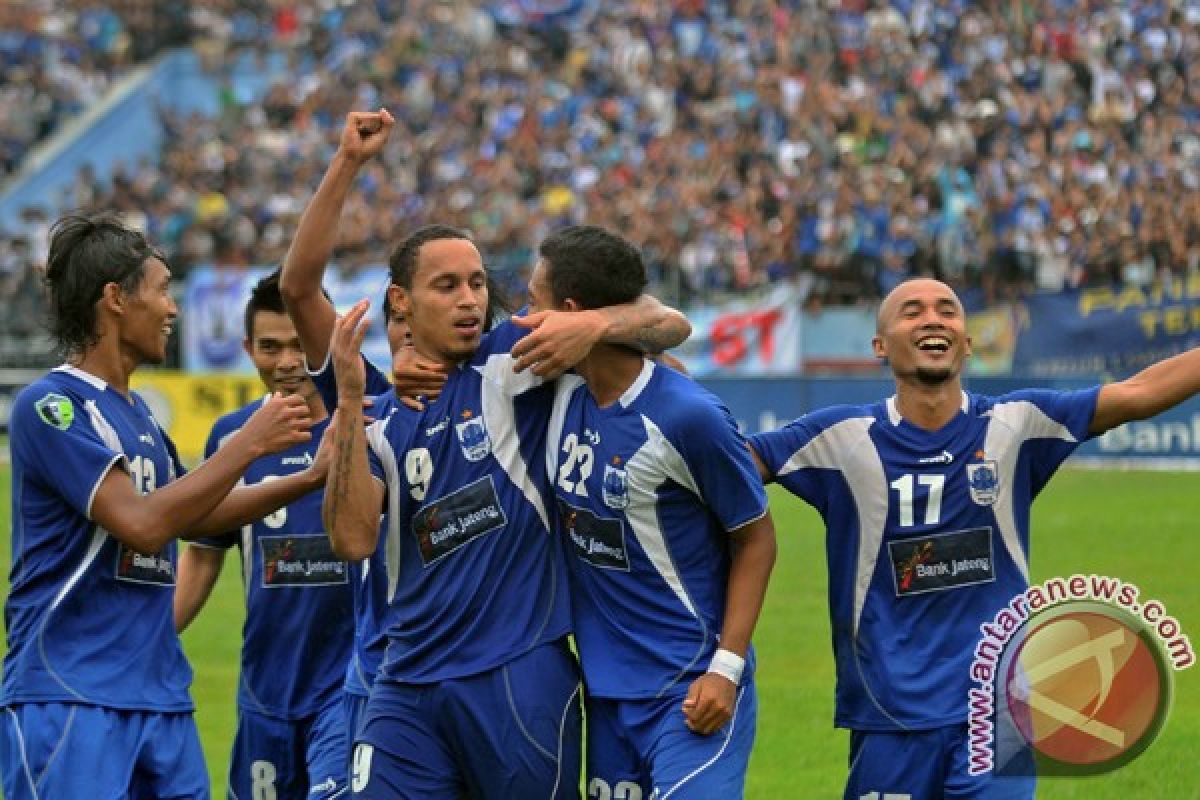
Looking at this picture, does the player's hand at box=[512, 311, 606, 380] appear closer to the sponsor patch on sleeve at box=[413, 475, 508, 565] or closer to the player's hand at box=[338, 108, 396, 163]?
the sponsor patch on sleeve at box=[413, 475, 508, 565]

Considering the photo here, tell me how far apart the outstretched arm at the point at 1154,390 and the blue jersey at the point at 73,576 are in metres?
3.10

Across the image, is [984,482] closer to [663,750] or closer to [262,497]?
[663,750]

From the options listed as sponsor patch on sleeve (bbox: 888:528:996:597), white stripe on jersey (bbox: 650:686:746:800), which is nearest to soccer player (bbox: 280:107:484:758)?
white stripe on jersey (bbox: 650:686:746:800)

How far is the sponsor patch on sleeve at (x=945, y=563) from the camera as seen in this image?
664 centimetres

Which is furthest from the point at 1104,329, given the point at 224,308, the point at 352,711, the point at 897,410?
the point at 352,711

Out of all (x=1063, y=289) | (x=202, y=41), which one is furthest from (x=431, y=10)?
(x=1063, y=289)

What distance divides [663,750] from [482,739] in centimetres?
57

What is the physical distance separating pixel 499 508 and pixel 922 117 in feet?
81.6

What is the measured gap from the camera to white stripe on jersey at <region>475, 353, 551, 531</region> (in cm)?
635

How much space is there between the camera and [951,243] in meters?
27.1

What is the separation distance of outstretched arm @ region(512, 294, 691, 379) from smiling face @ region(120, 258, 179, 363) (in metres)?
1.13

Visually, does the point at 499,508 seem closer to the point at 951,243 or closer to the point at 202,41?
the point at 951,243

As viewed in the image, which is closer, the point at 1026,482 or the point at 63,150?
the point at 1026,482

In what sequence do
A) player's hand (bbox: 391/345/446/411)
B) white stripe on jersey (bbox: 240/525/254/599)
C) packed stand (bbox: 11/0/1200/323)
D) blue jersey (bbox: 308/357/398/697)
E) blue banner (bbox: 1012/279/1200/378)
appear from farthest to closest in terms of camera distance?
packed stand (bbox: 11/0/1200/323)
blue banner (bbox: 1012/279/1200/378)
white stripe on jersey (bbox: 240/525/254/599)
blue jersey (bbox: 308/357/398/697)
player's hand (bbox: 391/345/446/411)
